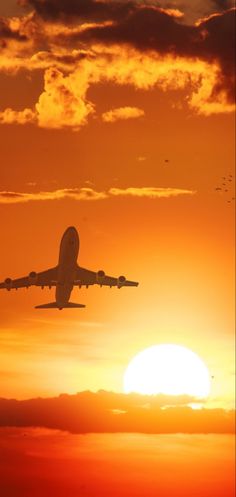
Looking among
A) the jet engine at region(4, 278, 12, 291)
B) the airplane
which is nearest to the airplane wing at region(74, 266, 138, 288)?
the airplane

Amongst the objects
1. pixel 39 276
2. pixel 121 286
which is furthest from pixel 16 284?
pixel 121 286

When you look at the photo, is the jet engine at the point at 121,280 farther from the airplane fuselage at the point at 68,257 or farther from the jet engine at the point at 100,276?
the airplane fuselage at the point at 68,257

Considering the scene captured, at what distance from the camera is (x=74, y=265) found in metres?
195

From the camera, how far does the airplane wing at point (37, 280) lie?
19450 cm

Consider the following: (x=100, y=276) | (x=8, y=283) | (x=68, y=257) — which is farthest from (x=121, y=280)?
(x=8, y=283)

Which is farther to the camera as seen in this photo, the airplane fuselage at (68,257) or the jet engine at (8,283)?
the airplane fuselage at (68,257)

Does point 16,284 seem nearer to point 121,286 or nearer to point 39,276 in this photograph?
point 39,276

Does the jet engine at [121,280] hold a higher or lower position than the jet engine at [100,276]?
lower

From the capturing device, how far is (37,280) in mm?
196375

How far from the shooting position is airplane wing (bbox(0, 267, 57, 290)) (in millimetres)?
194500

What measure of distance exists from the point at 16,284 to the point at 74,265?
369 inches

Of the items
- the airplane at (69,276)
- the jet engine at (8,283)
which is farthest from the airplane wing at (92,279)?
the jet engine at (8,283)

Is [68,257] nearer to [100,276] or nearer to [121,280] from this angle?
[100,276]

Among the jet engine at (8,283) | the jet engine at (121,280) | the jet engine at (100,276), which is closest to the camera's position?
the jet engine at (8,283)
